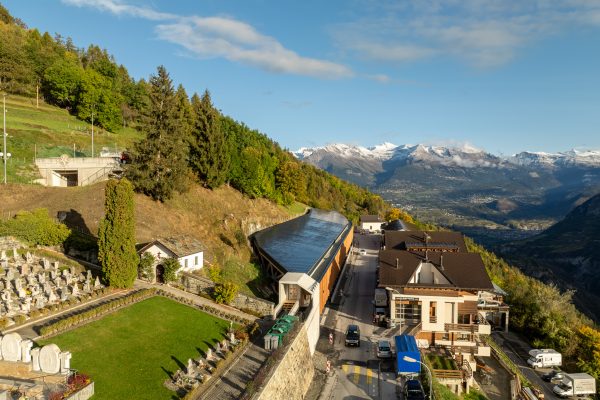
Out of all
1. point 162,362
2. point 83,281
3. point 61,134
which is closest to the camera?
point 162,362

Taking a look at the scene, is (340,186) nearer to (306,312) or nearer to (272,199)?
(272,199)

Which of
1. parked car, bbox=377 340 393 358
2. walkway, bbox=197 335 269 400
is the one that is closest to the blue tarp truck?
parked car, bbox=377 340 393 358

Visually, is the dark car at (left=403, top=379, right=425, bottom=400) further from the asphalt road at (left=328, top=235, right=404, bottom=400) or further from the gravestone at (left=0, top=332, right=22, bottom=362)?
the gravestone at (left=0, top=332, right=22, bottom=362)

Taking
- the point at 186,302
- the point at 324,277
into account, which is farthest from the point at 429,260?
the point at 186,302

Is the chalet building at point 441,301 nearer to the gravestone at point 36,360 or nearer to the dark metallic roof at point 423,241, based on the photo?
the dark metallic roof at point 423,241

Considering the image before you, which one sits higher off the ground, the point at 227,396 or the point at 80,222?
the point at 80,222

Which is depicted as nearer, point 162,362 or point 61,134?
point 162,362

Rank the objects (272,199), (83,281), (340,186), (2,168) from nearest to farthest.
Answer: (83,281), (2,168), (272,199), (340,186)
